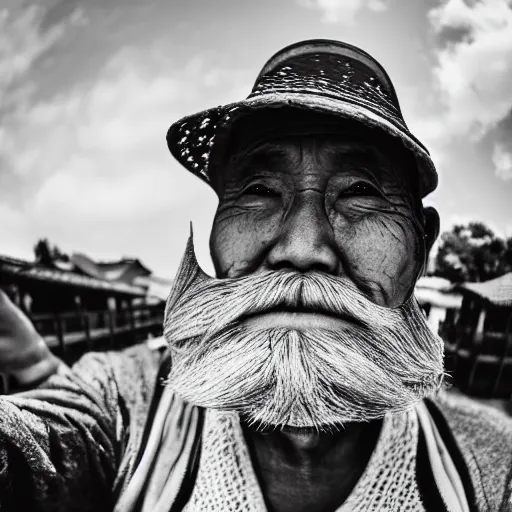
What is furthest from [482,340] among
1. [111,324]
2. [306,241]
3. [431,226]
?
[111,324]

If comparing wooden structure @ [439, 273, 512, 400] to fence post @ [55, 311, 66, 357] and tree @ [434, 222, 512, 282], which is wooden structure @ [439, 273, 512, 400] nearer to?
tree @ [434, 222, 512, 282]

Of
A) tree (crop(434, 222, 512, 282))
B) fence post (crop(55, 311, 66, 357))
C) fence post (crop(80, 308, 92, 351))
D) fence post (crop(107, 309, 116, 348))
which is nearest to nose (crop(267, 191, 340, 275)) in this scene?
tree (crop(434, 222, 512, 282))

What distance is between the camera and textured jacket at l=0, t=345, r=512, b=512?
1.35 m

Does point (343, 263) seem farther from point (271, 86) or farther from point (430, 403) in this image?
point (430, 403)

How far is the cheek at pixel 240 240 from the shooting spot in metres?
1.48

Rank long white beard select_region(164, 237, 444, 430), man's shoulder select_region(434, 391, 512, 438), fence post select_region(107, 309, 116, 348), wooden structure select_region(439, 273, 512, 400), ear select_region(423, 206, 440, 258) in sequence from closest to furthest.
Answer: long white beard select_region(164, 237, 444, 430) → man's shoulder select_region(434, 391, 512, 438) → ear select_region(423, 206, 440, 258) → wooden structure select_region(439, 273, 512, 400) → fence post select_region(107, 309, 116, 348)

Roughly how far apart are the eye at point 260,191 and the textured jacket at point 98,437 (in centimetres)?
93

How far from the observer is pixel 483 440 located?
1.69 metres

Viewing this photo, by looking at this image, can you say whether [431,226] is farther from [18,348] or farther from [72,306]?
[72,306]

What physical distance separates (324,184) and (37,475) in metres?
1.39

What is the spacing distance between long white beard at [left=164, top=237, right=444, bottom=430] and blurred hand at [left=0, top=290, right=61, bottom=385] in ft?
1.91

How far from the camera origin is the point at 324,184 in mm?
1469

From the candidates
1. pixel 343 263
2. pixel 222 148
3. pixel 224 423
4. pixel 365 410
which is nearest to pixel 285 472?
pixel 224 423

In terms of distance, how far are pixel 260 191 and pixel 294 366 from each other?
69 cm
